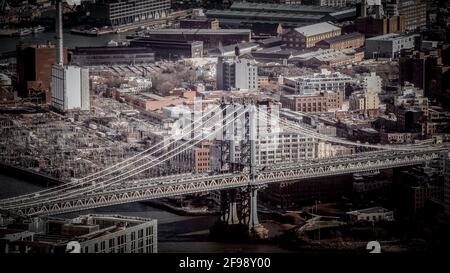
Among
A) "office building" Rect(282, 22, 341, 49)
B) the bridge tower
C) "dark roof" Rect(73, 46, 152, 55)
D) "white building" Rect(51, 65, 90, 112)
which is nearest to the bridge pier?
the bridge tower

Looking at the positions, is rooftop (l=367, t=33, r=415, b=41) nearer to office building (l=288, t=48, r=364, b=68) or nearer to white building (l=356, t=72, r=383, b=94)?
office building (l=288, t=48, r=364, b=68)

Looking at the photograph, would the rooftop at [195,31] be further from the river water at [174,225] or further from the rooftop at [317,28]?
the river water at [174,225]

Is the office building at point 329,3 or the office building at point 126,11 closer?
the office building at point 126,11

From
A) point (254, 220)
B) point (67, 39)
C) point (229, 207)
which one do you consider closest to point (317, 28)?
point (67, 39)

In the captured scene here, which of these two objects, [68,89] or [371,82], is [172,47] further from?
[371,82]

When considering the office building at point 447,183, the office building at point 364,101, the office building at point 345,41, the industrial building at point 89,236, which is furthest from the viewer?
the office building at point 345,41

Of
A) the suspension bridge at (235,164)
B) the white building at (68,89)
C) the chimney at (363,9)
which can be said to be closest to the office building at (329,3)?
the chimney at (363,9)

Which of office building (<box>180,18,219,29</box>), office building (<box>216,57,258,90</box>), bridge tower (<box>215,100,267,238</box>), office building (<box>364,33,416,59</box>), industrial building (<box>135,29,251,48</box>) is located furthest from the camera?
office building (<box>364,33,416,59</box>)

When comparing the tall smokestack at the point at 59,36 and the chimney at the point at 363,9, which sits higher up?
the chimney at the point at 363,9
